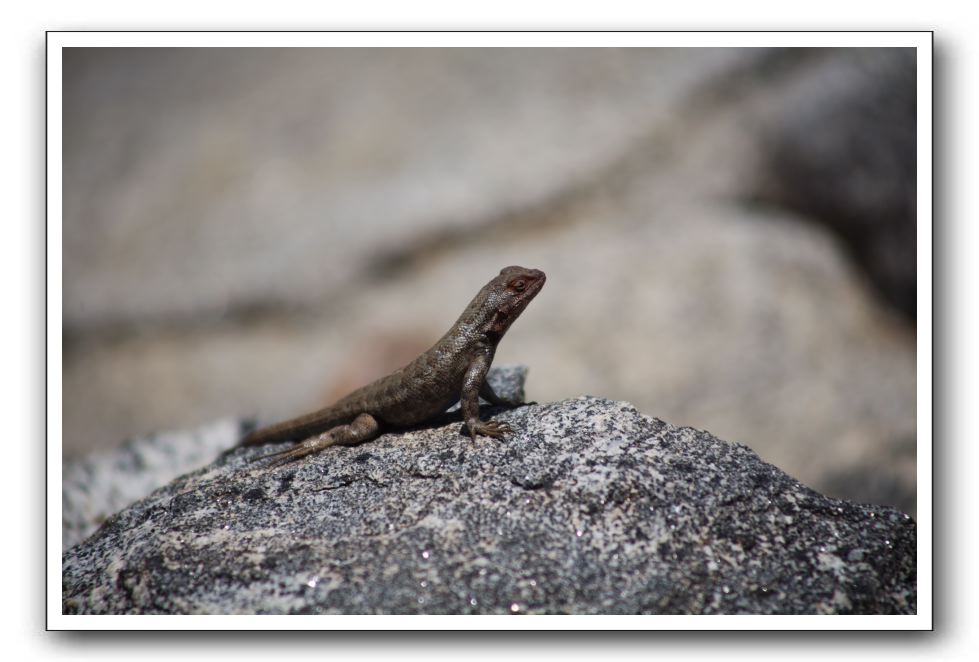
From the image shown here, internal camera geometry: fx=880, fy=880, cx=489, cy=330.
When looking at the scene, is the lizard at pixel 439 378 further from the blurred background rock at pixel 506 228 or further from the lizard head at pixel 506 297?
the blurred background rock at pixel 506 228

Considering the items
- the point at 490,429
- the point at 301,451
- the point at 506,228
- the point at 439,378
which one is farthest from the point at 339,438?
the point at 506,228

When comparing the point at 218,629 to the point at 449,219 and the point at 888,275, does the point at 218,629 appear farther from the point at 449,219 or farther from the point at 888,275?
the point at 888,275

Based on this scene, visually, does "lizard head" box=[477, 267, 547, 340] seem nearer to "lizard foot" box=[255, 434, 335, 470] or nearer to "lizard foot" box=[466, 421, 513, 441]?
"lizard foot" box=[466, 421, 513, 441]

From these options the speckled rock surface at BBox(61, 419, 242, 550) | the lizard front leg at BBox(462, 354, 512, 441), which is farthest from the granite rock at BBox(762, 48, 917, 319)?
the speckled rock surface at BBox(61, 419, 242, 550)

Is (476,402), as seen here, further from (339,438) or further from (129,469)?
(129,469)

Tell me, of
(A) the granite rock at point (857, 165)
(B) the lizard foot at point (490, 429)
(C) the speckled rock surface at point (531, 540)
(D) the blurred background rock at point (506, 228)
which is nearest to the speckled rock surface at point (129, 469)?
(B) the lizard foot at point (490, 429)
